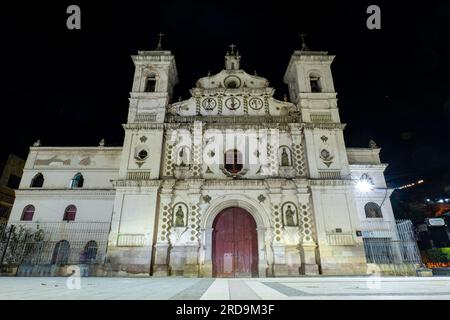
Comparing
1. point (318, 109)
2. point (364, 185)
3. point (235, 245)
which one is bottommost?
point (235, 245)

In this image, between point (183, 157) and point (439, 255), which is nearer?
point (183, 157)

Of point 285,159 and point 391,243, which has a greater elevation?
point 285,159

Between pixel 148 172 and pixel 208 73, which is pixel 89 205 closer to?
pixel 148 172

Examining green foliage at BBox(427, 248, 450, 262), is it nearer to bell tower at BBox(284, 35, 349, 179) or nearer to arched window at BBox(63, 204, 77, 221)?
bell tower at BBox(284, 35, 349, 179)

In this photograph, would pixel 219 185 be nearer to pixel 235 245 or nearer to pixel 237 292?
pixel 235 245

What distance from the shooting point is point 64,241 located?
Result: 1719 cm

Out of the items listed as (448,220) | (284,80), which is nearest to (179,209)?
(284,80)

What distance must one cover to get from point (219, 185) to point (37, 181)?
14075 millimetres

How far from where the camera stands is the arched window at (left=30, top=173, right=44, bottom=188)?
61.8 ft

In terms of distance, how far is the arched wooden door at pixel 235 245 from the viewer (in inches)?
567

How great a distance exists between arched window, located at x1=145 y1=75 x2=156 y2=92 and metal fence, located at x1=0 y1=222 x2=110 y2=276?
404 inches

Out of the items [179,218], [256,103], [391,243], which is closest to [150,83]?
[256,103]

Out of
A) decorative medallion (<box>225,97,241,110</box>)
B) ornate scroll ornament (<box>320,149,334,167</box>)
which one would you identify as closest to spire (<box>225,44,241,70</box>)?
decorative medallion (<box>225,97,241,110</box>)

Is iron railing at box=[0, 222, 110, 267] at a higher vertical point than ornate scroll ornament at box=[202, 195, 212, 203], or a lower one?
lower
